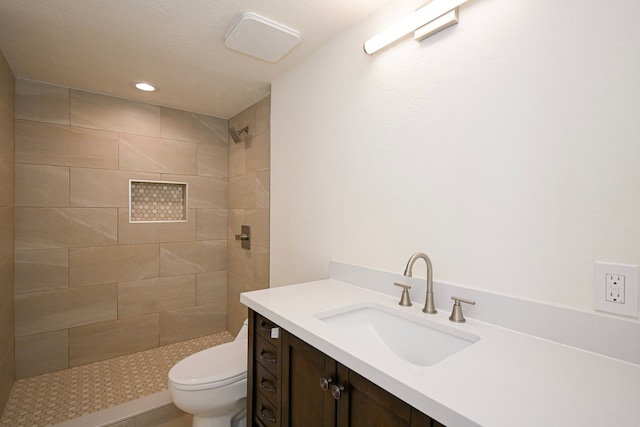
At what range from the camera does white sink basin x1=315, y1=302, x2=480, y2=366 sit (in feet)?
3.43

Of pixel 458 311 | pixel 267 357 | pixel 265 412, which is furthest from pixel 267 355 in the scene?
pixel 458 311

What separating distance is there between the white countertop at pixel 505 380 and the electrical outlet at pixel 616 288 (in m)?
0.13

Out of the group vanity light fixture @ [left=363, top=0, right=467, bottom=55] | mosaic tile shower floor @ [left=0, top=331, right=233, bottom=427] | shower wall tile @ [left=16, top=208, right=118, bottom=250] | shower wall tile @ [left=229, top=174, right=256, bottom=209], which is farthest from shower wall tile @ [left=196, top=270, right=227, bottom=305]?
vanity light fixture @ [left=363, top=0, right=467, bottom=55]

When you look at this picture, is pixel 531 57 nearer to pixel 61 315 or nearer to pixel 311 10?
pixel 311 10

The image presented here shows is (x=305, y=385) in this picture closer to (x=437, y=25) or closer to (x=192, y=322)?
(x=437, y=25)

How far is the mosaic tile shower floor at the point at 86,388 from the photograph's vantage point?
6.14 ft

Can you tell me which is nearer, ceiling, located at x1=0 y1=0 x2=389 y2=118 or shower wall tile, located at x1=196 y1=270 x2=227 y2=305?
ceiling, located at x1=0 y1=0 x2=389 y2=118

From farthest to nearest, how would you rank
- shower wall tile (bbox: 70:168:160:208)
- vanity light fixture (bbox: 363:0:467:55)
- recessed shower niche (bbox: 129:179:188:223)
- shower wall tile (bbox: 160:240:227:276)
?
shower wall tile (bbox: 160:240:227:276), recessed shower niche (bbox: 129:179:188:223), shower wall tile (bbox: 70:168:160:208), vanity light fixture (bbox: 363:0:467:55)

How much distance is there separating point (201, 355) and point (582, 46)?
218cm

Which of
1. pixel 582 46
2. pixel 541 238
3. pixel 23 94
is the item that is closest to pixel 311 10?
pixel 582 46

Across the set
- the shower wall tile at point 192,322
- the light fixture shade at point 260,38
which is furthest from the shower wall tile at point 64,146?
the light fixture shade at point 260,38

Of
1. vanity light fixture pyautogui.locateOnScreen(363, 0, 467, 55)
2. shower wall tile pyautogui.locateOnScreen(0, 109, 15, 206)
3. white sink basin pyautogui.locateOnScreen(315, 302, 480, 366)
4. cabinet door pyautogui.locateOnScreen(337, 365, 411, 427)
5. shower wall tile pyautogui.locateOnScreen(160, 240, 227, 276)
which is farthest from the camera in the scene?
shower wall tile pyautogui.locateOnScreen(160, 240, 227, 276)

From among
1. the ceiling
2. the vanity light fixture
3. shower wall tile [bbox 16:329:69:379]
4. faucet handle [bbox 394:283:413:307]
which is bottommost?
shower wall tile [bbox 16:329:69:379]

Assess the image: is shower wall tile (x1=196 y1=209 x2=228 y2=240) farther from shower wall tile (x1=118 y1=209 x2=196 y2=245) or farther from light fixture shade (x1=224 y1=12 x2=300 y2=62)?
light fixture shade (x1=224 y1=12 x2=300 y2=62)
